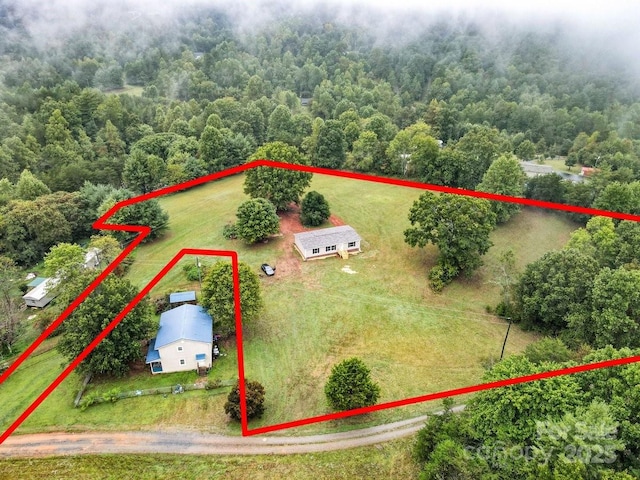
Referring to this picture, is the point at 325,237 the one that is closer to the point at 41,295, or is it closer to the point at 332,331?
the point at 332,331

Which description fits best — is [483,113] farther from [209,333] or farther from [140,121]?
[209,333]

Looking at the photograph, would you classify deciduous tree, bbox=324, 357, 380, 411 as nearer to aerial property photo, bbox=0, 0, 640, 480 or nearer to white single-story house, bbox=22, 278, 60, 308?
aerial property photo, bbox=0, 0, 640, 480

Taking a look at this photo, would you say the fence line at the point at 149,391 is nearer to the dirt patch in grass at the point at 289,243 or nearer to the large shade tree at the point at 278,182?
the dirt patch in grass at the point at 289,243

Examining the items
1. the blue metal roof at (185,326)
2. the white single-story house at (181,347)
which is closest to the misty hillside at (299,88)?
the blue metal roof at (185,326)

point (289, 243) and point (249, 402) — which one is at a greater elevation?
point (249, 402)

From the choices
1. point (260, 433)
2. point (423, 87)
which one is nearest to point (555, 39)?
point (423, 87)

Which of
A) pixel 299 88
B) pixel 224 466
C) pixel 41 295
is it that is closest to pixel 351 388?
pixel 224 466
